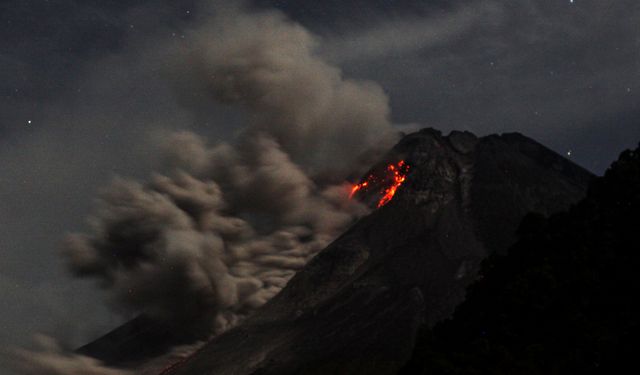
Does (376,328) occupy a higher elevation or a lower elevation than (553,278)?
higher

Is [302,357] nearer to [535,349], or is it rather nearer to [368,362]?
[368,362]

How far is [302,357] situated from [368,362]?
20511 mm

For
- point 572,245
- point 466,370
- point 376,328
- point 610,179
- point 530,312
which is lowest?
point 466,370

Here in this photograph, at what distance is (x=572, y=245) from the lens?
3201 inches

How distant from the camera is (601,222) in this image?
271 ft

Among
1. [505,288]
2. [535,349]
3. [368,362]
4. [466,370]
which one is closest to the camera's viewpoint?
[466,370]

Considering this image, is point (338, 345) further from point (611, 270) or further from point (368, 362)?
point (611, 270)

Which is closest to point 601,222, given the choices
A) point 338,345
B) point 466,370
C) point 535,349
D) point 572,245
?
point 572,245

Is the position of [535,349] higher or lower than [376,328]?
lower

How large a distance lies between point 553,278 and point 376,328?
120m

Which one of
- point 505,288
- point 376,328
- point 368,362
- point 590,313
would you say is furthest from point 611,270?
point 376,328

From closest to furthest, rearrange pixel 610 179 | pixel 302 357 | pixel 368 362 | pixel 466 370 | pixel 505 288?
1. pixel 466 370
2. pixel 505 288
3. pixel 610 179
4. pixel 368 362
5. pixel 302 357

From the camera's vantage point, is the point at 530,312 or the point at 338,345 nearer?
the point at 530,312

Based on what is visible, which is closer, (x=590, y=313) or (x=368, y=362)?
(x=590, y=313)
